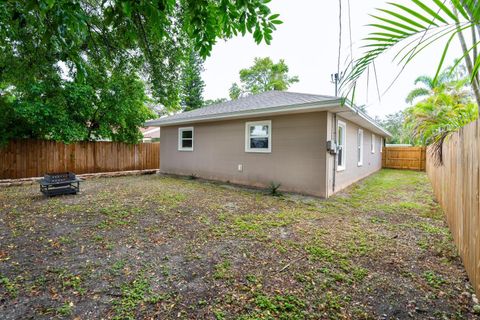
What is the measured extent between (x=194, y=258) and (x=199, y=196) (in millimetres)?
3489

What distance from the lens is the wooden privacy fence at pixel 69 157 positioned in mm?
8172

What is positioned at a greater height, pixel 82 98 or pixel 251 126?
pixel 82 98

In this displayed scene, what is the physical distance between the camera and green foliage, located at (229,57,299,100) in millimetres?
26922

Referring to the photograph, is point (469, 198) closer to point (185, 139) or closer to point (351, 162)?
point (351, 162)

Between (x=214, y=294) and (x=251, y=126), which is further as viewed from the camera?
(x=251, y=126)

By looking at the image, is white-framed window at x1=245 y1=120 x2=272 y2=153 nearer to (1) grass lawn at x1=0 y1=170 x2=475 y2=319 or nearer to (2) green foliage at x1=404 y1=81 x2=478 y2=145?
(1) grass lawn at x1=0 y1=170 x2=475 y2=319

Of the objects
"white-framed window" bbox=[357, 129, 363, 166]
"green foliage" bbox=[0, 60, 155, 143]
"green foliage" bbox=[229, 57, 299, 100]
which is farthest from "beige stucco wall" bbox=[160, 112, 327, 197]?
"green foliage" bbox=[229, 57, 299, 100]

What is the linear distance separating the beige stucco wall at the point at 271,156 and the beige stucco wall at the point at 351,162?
0.35 m

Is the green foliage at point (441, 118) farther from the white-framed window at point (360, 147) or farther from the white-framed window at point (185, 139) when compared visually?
the white-framed window at point (185, 139)

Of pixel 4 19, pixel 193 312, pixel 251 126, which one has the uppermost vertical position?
pixel 4 19

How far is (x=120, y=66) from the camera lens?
493 cm

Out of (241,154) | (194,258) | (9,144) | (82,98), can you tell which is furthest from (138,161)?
(194,258)

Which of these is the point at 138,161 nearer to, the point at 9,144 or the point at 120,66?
the point at 9,144

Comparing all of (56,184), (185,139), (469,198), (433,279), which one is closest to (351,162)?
(469,198)
